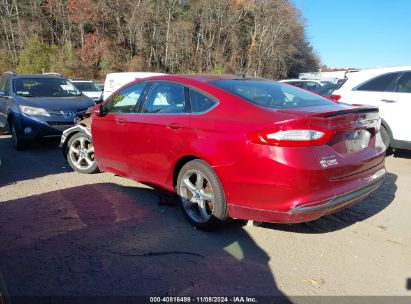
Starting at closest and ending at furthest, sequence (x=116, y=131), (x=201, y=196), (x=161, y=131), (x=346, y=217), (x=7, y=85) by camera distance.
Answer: (x=201, y=196)
(x=161, y=131)
(x=346, y=217)
(x=116, y=131)
(x=7, y=85)

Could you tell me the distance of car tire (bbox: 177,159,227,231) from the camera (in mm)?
3889

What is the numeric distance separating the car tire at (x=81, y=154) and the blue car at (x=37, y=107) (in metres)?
1.75

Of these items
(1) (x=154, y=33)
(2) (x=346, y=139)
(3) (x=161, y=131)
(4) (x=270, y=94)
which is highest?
(1) (x=154, y=33)

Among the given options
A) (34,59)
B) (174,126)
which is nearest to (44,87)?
(174,126)

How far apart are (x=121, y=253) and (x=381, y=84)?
610cm

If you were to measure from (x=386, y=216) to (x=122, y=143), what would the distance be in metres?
3.39

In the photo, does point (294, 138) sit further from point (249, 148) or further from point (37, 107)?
point (37, 107)

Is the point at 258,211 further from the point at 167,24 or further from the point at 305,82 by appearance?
the point at 167,24

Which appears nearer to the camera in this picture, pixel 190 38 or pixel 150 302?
pixel 150 302

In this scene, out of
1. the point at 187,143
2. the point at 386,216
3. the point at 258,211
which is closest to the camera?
the point at 258,211

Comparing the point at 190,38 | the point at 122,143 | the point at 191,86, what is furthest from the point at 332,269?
the point at 190,38

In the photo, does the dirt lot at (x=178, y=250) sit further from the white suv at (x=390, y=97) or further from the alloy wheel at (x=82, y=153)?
the white suv at (x=390, y=97)

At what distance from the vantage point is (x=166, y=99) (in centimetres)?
464

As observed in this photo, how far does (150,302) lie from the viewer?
2984 mm
